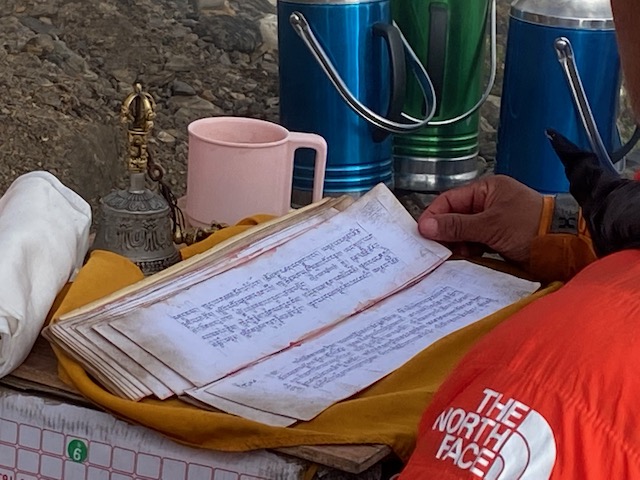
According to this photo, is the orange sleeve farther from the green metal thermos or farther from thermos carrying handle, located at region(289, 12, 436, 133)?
the green metal thermos

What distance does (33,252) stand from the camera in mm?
717

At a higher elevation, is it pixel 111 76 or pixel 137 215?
pixel 137 215

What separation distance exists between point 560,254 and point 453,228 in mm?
89

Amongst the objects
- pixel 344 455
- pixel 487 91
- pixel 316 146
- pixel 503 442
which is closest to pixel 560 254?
pixel 316 146

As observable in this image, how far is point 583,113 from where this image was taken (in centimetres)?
125

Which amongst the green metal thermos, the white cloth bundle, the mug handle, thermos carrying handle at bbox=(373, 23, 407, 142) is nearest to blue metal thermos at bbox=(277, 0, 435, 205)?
thermos carrying handle at bbox=(373, 23, 407, 142)

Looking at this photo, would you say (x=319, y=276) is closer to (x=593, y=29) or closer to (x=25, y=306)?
(x=25, y=306)

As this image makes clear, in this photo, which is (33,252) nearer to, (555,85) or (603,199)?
(603,199)

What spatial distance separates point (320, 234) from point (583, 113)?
1.77 feet

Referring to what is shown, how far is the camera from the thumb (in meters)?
0.88

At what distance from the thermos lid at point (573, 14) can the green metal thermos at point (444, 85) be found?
0.13 metres

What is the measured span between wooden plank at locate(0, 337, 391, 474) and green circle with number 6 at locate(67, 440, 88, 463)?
22mm

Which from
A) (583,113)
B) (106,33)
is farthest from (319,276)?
(106,33)

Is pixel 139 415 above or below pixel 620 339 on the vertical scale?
below
